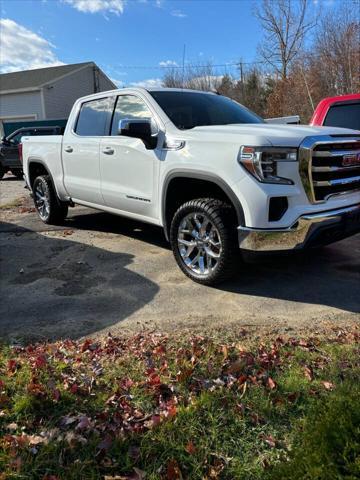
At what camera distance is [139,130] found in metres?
4.50

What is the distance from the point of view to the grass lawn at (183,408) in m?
2.09

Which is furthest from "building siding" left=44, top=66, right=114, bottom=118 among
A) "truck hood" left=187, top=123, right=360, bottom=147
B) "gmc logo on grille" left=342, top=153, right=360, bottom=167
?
"gmc logo on grille" left=342, top=153, right=360, bottom=167

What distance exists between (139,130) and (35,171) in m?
3.85

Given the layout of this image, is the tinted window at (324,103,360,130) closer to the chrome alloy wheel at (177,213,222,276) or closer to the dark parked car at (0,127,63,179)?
the chrome alloy wheel at (177,213,222,276)

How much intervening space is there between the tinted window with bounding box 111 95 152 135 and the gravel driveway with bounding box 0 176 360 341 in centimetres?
165

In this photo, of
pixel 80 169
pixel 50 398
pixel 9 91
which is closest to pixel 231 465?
pixel 50 398

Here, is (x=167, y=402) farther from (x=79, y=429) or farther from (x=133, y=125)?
(x=133, y=125)

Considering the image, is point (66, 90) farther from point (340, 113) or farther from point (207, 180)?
point (207, 180)

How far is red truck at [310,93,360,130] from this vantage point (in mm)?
5840

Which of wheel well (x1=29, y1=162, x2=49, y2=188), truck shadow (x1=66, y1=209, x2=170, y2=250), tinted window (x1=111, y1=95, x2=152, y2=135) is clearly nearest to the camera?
tinted window (x1=111, y1=95, x2=152, y2=135)

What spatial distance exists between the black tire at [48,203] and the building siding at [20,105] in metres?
22.2

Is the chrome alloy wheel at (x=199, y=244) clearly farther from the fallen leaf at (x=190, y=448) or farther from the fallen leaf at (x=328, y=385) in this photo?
the fallen leaf at (x=190, y=448)

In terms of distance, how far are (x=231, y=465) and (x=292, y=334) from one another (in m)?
Result: 1.44

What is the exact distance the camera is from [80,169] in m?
6.17
